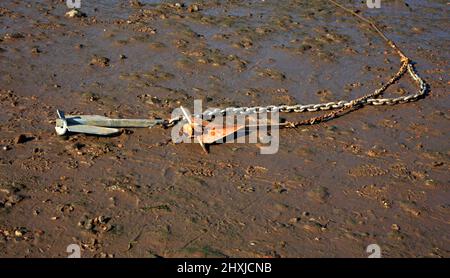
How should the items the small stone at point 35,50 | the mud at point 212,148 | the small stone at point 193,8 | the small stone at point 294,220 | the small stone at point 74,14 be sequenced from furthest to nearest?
the small stone at point 193,8 < the small stone at point 74,14 < the small stone at point 35,50 < the small stone at point 294,220 < the mud at point 212,148

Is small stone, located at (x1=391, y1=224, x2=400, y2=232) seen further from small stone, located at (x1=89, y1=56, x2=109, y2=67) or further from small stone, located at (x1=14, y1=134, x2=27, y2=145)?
small stone, located at (x1=89, y1=56, x2=109, y2=67)

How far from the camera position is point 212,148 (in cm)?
523

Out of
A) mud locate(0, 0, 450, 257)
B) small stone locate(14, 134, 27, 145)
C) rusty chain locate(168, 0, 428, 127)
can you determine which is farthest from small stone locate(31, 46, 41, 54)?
rusty chain locate(168, 0, 428, 127)

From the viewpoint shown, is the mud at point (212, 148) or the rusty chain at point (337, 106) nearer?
the mud at point (212, 148)

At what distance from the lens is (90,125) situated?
520 cm

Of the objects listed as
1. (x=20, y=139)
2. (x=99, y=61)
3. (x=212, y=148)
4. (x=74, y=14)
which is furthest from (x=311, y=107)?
(x=74, y=14)

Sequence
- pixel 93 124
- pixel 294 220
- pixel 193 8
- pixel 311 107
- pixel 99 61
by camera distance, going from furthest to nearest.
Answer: pixel 193 8, pixel 99 61, pixel 311 107, pixel 93 124, pixel 294 220

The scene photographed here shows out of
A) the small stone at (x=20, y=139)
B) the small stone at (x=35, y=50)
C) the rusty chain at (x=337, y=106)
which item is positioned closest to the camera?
the small stone at (x=20, y=139)

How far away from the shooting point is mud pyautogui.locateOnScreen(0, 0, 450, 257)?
412 centimetres

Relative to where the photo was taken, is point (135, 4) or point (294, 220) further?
point (135, 4)

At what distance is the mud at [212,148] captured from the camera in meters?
4.12

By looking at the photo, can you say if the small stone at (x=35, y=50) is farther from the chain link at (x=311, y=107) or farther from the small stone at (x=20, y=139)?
the chain link at (x=311, y=107)

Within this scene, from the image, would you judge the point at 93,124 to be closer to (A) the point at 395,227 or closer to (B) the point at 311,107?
(B) the point at 311,107

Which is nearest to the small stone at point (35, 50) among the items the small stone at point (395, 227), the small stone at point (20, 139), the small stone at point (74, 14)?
the small stone at point (74, 14)
